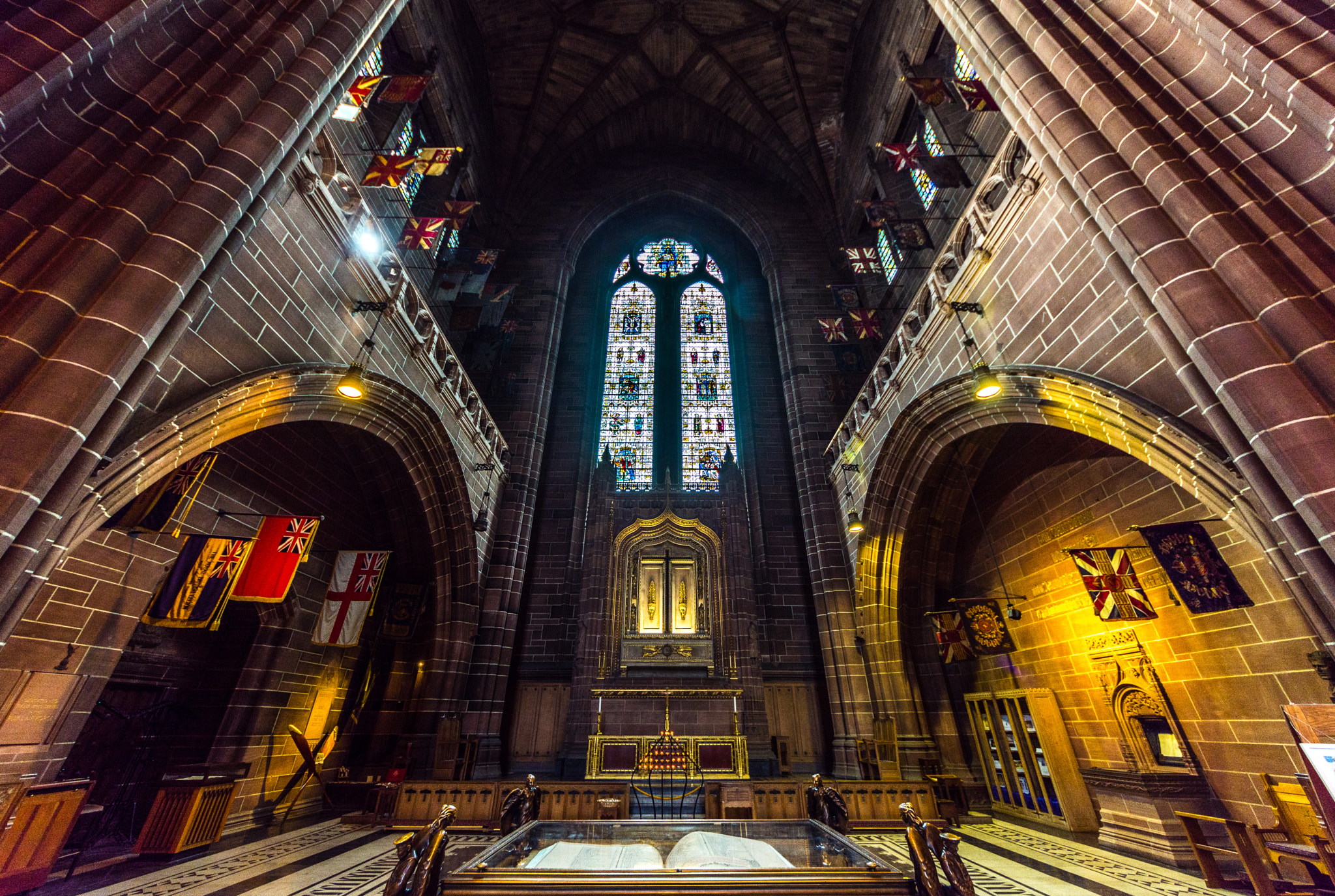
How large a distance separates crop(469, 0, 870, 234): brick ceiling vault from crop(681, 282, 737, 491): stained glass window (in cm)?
426

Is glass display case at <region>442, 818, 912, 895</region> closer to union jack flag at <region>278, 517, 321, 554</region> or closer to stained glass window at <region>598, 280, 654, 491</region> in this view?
union jack flag at <region>278, 517, 321, 554</region>

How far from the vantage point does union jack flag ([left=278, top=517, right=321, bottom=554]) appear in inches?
231

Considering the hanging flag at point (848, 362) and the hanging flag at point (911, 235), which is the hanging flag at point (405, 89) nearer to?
the hanging flag at point (911, 235)

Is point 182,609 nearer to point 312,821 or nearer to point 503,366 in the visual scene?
point 312,821

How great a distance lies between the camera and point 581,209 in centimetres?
1586

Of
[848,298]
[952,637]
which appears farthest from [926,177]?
[952,637]

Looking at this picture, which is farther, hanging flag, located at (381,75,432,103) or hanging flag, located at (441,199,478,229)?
hanging flag, located at (441,199,478,229)

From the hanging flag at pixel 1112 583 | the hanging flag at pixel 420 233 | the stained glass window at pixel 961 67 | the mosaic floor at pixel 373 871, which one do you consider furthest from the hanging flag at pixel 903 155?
the mosaic floor at pixel 373 871

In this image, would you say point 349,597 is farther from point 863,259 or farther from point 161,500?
point 863,259

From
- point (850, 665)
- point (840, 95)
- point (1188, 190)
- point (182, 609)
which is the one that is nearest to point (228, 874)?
point (182, 609)

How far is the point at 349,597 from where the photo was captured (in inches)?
296

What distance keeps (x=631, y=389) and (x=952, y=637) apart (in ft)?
31.5

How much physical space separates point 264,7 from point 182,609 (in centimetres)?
596

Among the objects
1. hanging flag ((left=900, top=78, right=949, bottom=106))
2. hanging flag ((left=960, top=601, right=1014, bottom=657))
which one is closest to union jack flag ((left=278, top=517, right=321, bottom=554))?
hanging flag ((left=960, top=601, right=1014, bottom=657))
